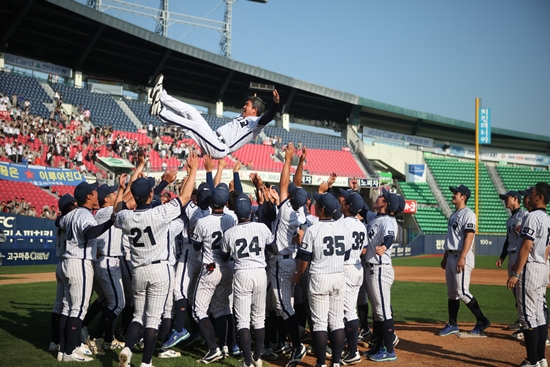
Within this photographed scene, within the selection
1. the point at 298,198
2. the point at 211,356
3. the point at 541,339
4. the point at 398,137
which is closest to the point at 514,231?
the point at 541,339

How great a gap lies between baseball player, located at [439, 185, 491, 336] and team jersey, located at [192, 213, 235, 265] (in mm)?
4085

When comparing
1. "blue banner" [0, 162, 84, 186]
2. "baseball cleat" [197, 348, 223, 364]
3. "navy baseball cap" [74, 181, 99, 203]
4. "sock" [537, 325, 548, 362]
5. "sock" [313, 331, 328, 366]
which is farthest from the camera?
"blue banner" [0, 162, 84, 186]

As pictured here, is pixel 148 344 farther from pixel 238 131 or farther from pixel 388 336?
pixel 238 131

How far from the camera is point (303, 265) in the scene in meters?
7.12

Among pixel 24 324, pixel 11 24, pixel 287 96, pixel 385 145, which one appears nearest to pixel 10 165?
pixel 11 24

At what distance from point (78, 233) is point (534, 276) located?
603 cm

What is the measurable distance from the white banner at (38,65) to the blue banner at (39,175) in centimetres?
1228

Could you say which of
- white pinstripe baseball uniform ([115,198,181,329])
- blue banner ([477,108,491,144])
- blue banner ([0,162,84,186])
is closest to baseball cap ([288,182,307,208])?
white pinstripe baseball uniform ([115,198,181,329])

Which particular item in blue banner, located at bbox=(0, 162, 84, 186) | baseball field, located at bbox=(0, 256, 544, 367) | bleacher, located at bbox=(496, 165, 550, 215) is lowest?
baseball field, located at bbox=(0, 256, 544, 367)

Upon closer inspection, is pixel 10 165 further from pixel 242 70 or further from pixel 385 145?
pixel 385 145

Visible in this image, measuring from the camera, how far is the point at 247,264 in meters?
7.25

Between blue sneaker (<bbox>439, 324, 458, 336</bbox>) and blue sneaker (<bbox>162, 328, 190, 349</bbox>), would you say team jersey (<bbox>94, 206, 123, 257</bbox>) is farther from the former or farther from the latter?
blue sneaker (<bbox>439, 324, 458, 336</bbox>)

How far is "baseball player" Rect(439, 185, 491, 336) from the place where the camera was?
9.36 metres

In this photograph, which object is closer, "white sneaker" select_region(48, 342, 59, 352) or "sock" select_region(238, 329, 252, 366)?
"sock" select_region(238, 329, 252, 366)
